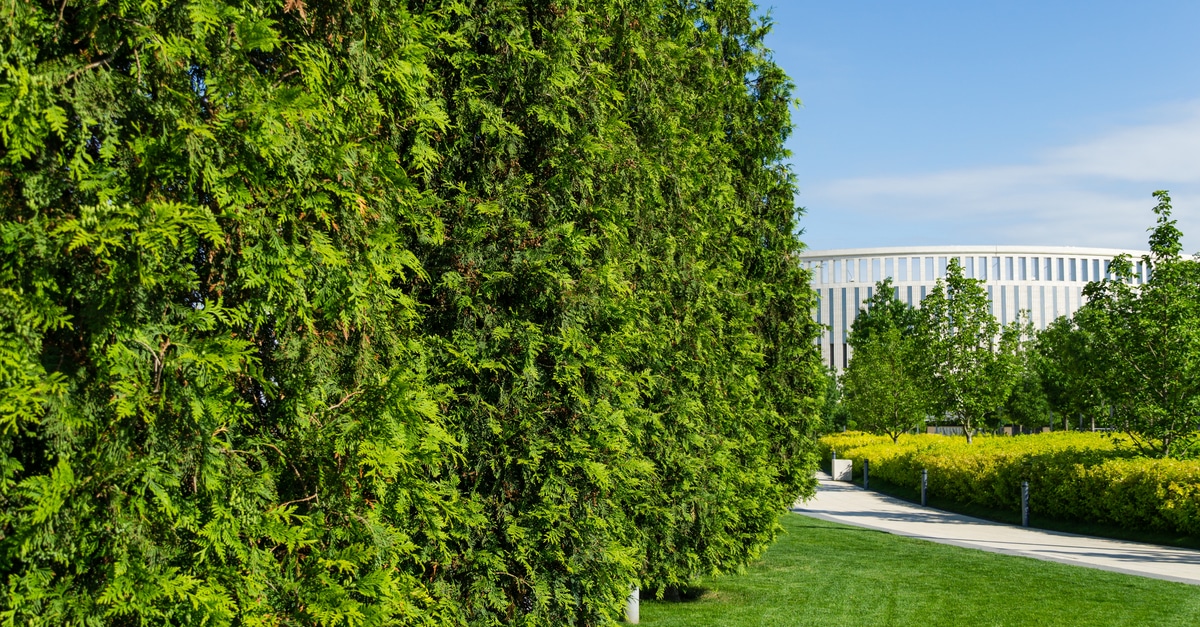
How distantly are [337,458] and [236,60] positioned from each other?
1626 millimetres

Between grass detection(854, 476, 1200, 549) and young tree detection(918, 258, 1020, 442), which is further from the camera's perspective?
young tree detection(918, 258, 1020, 442)

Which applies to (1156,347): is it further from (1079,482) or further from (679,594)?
(679,594)

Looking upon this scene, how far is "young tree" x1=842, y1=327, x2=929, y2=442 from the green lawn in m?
23.8

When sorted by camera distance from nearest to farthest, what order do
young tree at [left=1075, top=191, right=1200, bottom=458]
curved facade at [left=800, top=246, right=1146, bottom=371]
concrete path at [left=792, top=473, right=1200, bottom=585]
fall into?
concrete path at [left=792, top=473, right=1200, bottom=585]
young tree at [left=1075, top=191, right=1200, bottom=458]
curved facade at [left=800, top=246, right=1146, bottom=371]

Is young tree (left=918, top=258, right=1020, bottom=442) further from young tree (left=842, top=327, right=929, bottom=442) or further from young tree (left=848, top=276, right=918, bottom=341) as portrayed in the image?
young tree (left=848, top=276, right=918, bottom=341)

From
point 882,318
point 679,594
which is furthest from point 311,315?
point 882,318

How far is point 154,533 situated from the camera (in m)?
2.89

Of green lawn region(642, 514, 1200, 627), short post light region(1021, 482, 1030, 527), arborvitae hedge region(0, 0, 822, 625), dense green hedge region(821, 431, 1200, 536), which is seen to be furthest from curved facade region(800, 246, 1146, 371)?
arborvitae hedge region(0, 0, 822, 625)

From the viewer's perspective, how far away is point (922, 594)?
411 inches

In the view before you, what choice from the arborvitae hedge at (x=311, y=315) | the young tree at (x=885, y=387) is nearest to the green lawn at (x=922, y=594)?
the arborvitae hedge at (x=311, y=315)

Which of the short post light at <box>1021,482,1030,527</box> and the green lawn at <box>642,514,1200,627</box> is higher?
the green lawn at <box>642,514,1200,627</box>

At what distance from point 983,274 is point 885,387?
219ft

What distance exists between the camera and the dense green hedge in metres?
16.3

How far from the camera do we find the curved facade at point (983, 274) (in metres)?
96.6
